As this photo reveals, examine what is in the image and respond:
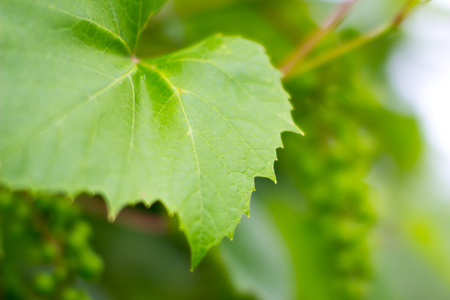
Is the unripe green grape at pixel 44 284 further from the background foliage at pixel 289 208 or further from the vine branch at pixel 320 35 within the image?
the vine branch at pixel 320 35

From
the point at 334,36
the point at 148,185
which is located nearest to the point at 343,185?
the point at 334,36

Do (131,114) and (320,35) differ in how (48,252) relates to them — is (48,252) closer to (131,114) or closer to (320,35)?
(131,114)

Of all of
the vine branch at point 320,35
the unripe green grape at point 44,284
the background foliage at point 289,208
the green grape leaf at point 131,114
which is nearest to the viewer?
the green grape leaf at point 131,114

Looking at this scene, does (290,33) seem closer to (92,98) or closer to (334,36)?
(334,36)

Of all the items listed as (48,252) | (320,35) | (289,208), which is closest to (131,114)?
(48,252)

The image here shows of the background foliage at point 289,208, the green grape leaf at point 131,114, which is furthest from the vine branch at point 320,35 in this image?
the green grape leaf at point 131,114

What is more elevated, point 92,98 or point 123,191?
point 92,98
